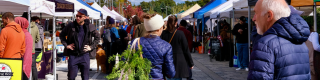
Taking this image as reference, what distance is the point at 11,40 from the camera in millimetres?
6117

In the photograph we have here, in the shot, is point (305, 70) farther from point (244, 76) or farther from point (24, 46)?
point (244, 76)

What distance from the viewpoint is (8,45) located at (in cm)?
611

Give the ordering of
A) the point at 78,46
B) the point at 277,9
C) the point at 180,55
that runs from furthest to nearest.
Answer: the point at 78,46, the point at 180,55, the point at 277,9

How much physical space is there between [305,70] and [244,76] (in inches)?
305

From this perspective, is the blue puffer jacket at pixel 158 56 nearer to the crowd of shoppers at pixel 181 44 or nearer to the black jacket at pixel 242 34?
the crowd of shoppers at pixel 181 44

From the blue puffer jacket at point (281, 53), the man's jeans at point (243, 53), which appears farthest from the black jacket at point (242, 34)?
the blue puffer jacket at point (281, 53)

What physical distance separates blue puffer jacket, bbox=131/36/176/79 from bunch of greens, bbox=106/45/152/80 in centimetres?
27

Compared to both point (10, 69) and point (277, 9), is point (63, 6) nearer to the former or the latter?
point (10, 69)

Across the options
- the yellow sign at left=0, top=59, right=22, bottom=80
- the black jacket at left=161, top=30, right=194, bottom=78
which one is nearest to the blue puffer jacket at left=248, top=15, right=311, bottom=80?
the black jacket at left=161, top=30, right=194, bottom=78

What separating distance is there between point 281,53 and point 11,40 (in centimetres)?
505

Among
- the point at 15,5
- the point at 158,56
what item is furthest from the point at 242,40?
the point at 158,56

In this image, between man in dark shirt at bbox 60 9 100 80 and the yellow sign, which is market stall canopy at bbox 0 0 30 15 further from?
the yellow sign

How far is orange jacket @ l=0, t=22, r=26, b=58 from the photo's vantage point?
19.9 ft

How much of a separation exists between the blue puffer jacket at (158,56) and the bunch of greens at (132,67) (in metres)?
A: 0.27
